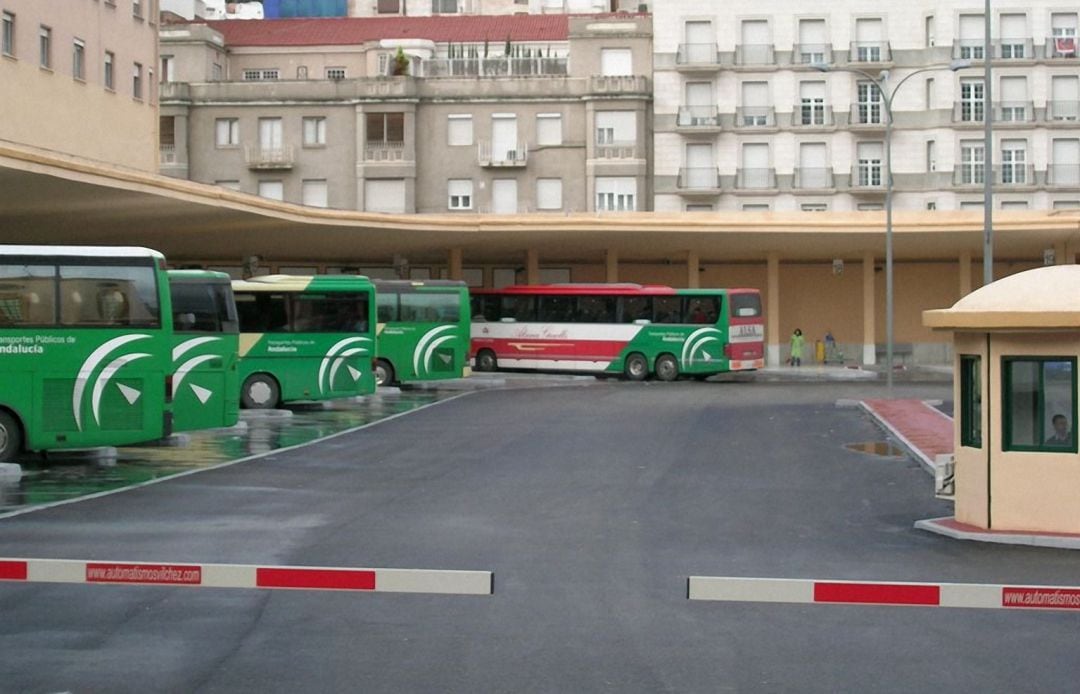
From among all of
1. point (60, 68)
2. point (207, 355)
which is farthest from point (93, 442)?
point (60, 68)

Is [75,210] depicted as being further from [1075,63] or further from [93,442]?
[1075,63]

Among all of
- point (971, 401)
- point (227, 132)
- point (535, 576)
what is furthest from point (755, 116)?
point (535, 576)

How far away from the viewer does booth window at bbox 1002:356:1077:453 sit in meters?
14.8

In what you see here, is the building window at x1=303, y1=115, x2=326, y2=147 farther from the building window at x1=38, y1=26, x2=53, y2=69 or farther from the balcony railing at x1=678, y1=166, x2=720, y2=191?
the building window at x1=38, y1=26, x2=53, y2=69

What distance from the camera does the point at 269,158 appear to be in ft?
220

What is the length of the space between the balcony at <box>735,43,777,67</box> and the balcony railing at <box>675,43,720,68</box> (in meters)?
0.94

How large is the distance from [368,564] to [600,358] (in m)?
35.3

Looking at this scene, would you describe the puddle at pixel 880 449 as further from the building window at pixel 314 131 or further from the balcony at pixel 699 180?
the building window at pixel 314 131

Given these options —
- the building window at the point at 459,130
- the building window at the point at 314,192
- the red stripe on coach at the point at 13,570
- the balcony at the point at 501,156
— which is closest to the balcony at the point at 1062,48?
the balcony at the point at 501,156

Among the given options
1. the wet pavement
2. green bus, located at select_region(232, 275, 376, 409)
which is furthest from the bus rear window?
green bus, located at select_region(232, 275, 376, 409)

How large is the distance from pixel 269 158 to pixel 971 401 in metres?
54.3

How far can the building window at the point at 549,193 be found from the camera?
66875 mm

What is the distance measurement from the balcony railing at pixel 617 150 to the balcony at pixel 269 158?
518 inches

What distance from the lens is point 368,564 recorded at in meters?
13.1
